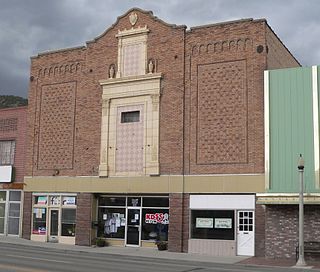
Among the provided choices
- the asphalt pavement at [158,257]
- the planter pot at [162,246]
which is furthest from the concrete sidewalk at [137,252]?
the planter pot at [162,246]

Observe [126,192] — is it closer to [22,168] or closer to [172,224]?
[172,224]

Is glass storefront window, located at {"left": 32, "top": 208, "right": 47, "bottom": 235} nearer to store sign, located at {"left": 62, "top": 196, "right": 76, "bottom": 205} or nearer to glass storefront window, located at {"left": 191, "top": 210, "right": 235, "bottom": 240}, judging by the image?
store sign, located at {"left": 62, "top": 196, "right": 76, "bottom": 205}

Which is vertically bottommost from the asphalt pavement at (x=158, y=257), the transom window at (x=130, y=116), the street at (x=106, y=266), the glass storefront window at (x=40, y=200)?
the asphalt pavement at (x=158, y=257)

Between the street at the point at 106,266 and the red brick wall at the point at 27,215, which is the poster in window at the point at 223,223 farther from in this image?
the red brick wall at the point at 27,215

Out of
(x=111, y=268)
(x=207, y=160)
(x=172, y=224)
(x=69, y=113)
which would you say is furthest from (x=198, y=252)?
(x=69, y=113)

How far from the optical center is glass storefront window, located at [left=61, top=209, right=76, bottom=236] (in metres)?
31.2

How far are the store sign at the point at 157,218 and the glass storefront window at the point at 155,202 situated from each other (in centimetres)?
48

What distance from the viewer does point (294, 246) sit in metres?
24.2

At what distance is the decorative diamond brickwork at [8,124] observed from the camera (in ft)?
115

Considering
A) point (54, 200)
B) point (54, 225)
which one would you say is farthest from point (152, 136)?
point (54, 225)

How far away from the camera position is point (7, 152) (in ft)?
116

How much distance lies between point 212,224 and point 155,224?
3.46 m

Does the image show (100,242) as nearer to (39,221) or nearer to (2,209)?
(39,221)

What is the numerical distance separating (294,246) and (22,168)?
18057 mm
